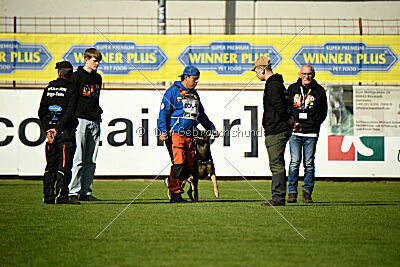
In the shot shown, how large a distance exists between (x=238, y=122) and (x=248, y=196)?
395 centimetres

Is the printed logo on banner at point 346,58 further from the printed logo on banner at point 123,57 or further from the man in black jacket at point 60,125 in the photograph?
the man in black jacket at point 60,125

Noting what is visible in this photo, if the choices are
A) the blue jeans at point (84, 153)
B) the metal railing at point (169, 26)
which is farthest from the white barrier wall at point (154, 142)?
the blue jeans at point (84, 153)

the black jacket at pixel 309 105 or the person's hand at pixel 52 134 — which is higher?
the black jacket at pixel 309 105

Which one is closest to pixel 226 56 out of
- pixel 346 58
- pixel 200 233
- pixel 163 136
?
pixel 346 58

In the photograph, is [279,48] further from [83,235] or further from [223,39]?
[83,235]

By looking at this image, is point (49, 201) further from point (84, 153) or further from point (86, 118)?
point (86, 118)

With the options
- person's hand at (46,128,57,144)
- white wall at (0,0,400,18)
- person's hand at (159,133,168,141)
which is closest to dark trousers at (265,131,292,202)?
person's hand at (159,133,168,141)

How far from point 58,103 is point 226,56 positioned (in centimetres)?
593

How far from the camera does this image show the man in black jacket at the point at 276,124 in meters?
8.30

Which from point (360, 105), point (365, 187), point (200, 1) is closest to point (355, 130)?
point (360, 105)

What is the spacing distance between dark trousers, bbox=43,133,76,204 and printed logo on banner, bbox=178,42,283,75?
5.72m

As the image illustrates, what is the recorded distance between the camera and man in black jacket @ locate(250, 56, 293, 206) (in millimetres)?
8304

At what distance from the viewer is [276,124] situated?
8367 mm

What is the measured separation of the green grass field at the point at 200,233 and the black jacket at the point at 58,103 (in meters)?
1.05
